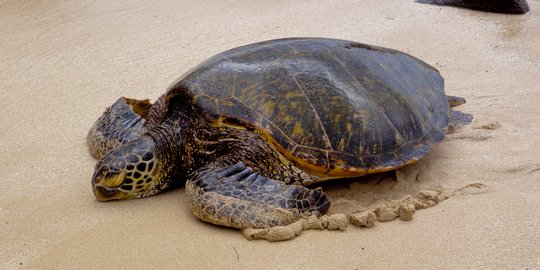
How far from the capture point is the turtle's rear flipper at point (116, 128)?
3.76 metres

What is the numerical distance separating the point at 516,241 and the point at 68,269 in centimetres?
220

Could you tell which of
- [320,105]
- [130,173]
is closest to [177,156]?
[130,173]

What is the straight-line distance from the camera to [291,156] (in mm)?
3143

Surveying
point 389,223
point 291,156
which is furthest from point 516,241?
point 291,156

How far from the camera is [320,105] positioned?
128 inches

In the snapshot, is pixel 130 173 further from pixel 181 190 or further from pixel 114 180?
pixel 181 190

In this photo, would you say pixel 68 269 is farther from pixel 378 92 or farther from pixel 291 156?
pixel 378 92

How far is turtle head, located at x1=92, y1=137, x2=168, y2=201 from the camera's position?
3146 mm

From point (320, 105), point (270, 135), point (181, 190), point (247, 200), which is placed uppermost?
point (320, 105)

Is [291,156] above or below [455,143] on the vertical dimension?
above

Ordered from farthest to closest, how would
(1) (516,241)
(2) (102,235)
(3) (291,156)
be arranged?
(3) (291,156), (2) (102,235), (1) (516,241)

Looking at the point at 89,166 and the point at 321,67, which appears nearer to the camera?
the point at 321,67

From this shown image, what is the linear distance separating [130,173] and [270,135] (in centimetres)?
88

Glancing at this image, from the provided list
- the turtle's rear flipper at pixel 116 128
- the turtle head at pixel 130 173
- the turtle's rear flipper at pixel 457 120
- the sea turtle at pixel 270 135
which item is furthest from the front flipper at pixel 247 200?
the turtle's rear flipper at pixel 457 120
